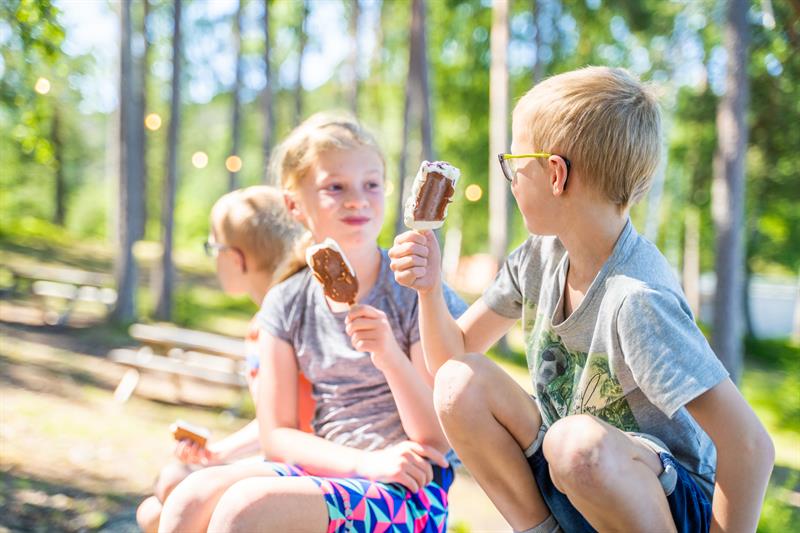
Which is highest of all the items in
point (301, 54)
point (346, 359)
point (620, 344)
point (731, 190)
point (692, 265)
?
point (301, 54)

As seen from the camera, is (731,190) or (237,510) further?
(731,190)

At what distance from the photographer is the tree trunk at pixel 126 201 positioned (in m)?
11.4

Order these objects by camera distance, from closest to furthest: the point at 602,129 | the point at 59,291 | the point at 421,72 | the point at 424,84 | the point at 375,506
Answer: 1. the point at 602,129
2. the point at 375,506
3. the point at 59,291
4. the point at 424,84
5. the point at 421,72

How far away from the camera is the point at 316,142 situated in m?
2.63

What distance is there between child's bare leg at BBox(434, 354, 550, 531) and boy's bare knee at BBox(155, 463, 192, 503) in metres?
1.14

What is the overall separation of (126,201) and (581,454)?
11347mm

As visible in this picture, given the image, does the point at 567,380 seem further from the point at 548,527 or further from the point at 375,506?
the point at 375,506

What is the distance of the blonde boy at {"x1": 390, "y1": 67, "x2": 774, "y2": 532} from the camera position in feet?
5.46

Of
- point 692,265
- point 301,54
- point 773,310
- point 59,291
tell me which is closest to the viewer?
point 59,291

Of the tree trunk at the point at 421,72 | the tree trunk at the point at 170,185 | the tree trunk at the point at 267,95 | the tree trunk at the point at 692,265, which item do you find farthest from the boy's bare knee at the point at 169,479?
the tree trunk at the point at 692,265

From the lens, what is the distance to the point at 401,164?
15.7 metres

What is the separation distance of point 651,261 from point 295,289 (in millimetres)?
1235

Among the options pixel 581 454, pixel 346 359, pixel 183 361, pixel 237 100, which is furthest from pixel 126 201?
pixel 581 454

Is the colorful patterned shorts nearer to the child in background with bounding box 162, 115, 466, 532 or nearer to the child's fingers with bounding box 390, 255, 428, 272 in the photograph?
the child in background with bounding box 162, 115, 466, 532
